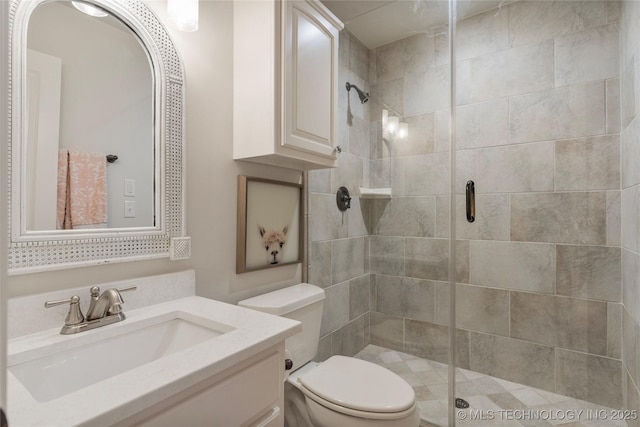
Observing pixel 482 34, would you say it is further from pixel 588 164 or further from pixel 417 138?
pixel 588 164

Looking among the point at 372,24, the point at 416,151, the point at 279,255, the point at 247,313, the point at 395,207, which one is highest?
the point at 372,24

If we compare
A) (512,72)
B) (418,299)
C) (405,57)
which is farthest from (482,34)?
(418,299)

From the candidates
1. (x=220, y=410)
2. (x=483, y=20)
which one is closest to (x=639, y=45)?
(x=483, y=20)

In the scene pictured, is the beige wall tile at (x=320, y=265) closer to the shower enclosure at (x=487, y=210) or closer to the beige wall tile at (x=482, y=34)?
the shower enclosure at (x=487, y=210)

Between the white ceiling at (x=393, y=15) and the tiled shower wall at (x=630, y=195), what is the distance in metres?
0.77

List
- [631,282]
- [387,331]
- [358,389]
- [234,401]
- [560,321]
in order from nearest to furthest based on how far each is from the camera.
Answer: [234,401]
[358,389]
[631,282]
[560,321]
[387,331]

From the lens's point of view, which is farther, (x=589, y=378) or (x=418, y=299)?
(x=418, y=299)

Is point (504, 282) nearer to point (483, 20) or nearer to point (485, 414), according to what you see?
point (485, 414)

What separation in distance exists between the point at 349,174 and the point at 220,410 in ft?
5.21

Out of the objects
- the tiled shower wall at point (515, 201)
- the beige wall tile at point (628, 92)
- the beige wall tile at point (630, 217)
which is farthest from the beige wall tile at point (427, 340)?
the beige wall tile at point (628, 92)

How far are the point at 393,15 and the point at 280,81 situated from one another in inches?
45.9

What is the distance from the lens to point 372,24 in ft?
6.65

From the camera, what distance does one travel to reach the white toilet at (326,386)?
1.16m

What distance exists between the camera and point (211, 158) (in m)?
1.32
